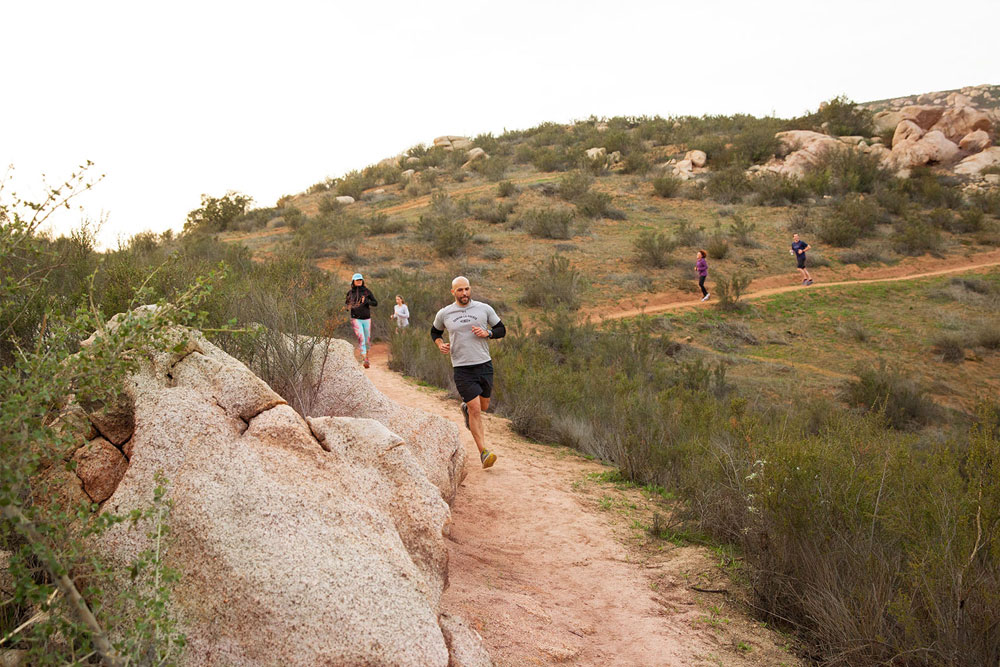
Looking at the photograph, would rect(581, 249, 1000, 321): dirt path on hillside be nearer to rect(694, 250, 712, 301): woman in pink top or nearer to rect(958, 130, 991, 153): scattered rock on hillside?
rect(694, 250, 712, 301): woman in pink top

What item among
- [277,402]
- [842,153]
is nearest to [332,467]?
[277,402]

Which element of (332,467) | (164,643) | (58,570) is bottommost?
(164,643)

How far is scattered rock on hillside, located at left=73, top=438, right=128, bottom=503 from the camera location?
3277 millimetres

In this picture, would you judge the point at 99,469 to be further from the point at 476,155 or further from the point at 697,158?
the point at 476,155

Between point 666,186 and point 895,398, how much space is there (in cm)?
1997

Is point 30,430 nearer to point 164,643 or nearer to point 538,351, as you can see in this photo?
point 164,643

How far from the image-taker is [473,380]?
680cm

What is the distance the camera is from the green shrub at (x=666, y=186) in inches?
1183

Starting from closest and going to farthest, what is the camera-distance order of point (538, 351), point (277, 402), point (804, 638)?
point (277, 402), point (804, 638), point (538, 351)

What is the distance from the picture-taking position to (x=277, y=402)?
383cm

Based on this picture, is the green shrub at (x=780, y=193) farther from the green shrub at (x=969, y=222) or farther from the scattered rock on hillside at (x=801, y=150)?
the green shrub at (x=969, y=222)

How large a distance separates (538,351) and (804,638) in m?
8.19

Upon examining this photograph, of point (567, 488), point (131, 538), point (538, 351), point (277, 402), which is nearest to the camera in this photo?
point (131, 538)

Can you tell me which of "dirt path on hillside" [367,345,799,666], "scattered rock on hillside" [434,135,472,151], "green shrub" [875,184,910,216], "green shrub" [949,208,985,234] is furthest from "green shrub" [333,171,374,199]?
"dirt path on hillside" [367,345,799,666]
